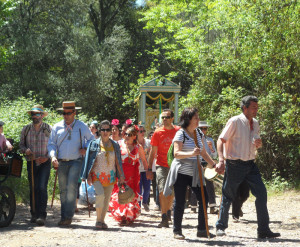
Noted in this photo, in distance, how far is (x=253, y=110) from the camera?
770 cm

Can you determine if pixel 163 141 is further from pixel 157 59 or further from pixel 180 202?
pixel 157 59

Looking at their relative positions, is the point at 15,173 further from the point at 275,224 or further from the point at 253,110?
the point at 275,224

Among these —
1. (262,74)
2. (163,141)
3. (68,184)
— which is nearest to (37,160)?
(68,184)

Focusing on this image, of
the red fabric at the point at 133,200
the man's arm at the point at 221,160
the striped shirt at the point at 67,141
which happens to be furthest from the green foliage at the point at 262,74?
the striped shirt at the point at 67,141

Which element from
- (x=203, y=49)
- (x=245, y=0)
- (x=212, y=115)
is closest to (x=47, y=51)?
(x=203, y=49)

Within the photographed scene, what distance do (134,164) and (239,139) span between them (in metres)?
2.87

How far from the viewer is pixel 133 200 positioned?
9578mm

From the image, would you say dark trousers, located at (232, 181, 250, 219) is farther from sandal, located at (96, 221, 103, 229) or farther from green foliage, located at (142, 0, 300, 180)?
green foliage, located at (142, 0, 300, 180)

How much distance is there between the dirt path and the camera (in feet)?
23.5

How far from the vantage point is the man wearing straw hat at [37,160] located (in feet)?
29.8

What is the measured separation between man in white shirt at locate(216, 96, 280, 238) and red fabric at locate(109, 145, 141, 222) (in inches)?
85.2

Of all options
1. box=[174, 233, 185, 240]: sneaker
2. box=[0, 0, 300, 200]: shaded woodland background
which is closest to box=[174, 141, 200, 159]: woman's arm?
box=[174, 233, 185, 240]: sneaker

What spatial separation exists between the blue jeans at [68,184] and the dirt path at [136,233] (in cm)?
28

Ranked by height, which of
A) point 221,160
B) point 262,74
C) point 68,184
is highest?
point 262,74
